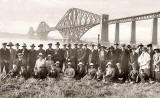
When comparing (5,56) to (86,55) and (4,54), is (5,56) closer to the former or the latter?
(4,54)

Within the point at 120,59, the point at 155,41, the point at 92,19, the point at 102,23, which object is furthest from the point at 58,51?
the point at 92,19

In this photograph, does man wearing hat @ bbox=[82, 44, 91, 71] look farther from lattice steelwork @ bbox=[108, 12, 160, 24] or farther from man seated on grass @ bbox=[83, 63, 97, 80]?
lattice steelwork @ bbox=[108, 12, 160, 24]

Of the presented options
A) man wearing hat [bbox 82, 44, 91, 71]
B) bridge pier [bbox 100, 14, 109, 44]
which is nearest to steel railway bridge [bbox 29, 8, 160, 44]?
bridge pier [bbox 100, 14, 109, 44]

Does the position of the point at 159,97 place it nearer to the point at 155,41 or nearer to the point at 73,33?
the point at 155,41

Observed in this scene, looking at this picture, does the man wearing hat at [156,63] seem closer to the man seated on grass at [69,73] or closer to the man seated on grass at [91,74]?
the man seated on grass at [91,74]

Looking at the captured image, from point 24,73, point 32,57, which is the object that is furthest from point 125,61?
point 24,73

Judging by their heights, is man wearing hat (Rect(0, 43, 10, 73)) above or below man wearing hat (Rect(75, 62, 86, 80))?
above
